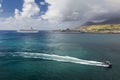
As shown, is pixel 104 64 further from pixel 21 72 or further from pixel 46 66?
pixel 21 72

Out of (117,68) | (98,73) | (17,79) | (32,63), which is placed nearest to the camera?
(17,79)

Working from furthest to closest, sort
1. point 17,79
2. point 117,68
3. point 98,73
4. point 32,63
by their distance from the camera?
point 32,63 → point 117,68 → point 98,73 → point 17,79

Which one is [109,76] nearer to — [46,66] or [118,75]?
[118,75]

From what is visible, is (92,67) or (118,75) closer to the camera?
(118,75)

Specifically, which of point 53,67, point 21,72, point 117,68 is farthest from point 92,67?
point 21,72

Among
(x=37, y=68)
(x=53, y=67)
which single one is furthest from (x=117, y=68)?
(x=37, y=68)

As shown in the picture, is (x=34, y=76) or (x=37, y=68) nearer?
(x=34, y=76)

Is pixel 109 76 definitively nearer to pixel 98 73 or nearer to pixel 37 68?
pixel 98 73
